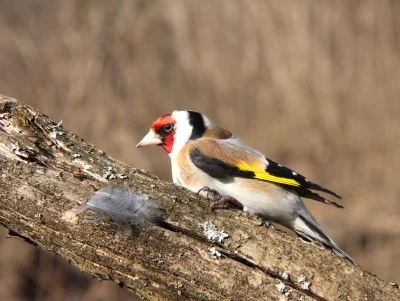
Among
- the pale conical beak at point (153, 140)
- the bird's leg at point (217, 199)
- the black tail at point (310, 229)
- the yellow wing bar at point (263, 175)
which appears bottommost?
the bird's leg at point (217, 199)

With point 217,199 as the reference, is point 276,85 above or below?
above

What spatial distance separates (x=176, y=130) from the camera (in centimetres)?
368

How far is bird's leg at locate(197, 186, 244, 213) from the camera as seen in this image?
254cm

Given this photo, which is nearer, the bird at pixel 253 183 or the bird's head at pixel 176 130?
the bird at pixel 253 183

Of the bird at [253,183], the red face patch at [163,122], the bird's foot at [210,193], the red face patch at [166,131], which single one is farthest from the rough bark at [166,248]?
the red face patch at [163,122]

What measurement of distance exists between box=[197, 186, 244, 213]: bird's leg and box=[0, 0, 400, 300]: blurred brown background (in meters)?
3.15

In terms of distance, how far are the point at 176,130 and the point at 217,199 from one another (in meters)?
1.10

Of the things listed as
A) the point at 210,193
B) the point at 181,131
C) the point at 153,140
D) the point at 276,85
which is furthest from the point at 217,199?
the point at 276,85

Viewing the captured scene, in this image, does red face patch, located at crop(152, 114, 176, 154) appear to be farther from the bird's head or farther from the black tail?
the black tail

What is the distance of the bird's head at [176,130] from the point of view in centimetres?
358

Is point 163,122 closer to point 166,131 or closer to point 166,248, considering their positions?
point 166,131

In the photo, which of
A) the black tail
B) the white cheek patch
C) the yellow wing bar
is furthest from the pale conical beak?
the black tail

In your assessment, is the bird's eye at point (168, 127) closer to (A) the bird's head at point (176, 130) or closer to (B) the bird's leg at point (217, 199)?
(A) the bird's head at point (176, 130)

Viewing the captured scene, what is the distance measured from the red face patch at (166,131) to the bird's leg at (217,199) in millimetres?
757
